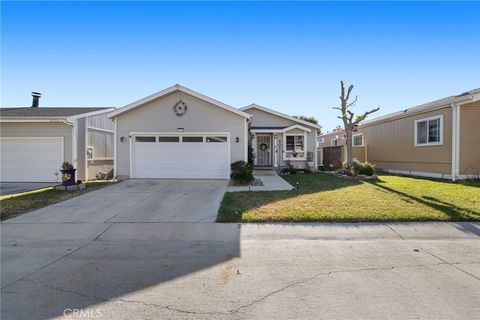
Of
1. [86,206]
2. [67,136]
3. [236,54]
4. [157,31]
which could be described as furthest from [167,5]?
[67,136]

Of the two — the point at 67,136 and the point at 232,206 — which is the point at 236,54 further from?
the point at 67,136

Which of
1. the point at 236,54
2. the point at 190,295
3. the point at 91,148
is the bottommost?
the point at 190,295

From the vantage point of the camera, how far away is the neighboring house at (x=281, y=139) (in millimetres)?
18297

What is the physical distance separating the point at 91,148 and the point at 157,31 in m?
7.70

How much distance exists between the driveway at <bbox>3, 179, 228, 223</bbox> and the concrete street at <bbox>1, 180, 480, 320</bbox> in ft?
0.47

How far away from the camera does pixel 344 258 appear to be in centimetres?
429

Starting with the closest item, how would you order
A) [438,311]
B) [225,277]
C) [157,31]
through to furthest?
[438,311] < [225,277] < [157,31]

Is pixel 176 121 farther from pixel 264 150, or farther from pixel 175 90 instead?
pixel 264 150

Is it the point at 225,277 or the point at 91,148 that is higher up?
the point at 91,148

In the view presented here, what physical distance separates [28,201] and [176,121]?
22.7ft

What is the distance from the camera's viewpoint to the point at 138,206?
7762mm

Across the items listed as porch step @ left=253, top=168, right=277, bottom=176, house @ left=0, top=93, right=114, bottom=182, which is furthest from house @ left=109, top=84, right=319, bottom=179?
porch step @ left=253, top=168, right=277, bottom=176

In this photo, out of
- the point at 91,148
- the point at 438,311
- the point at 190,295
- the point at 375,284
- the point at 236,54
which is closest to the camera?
the point at 438,311

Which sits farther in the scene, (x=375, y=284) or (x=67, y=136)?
(x=67, y=136)
